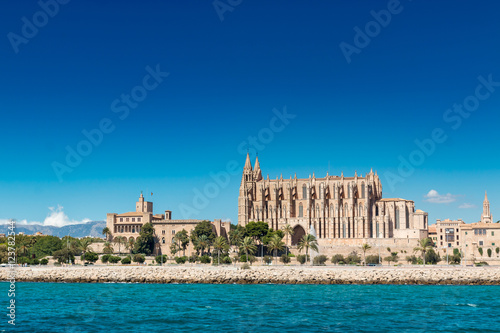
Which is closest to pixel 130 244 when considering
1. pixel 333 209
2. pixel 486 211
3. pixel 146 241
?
pixel 146 241

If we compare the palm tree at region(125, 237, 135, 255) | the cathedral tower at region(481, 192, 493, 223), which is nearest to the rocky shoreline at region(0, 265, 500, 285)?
the palm tree at region(125, 237, 135, 255)

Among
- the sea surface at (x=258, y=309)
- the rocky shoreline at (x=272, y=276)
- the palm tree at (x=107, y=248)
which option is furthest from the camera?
the palm tree at (x=107, y=248)

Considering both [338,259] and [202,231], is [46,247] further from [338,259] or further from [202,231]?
[338,259]

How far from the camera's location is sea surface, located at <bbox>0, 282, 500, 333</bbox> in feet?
102

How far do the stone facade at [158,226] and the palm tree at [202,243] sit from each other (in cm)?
576

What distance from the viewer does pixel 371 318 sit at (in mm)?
33781

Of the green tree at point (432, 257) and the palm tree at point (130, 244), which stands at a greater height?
the palm tree at point (130, 244)

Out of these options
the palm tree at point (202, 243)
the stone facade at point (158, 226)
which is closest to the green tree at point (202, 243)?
the palm tree at point (202, 243)

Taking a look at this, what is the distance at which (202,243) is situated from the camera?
97.1 m

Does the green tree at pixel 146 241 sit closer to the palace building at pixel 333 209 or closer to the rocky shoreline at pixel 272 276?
the palace building at pixel 333 209

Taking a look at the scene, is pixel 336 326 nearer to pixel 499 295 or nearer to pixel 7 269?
pixel 499 295

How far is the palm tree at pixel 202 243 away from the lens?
97188 mm

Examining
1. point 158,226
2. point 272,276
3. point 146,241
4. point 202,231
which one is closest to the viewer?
point 272,276

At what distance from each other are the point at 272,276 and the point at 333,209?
55.5 metres
